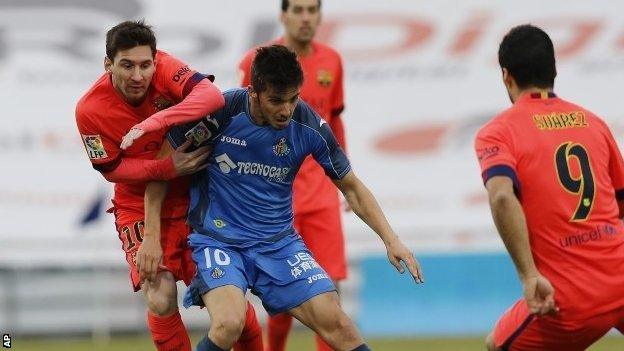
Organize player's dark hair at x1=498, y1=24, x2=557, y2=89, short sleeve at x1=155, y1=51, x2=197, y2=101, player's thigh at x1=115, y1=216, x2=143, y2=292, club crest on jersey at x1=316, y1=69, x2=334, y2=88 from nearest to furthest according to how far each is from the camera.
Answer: player's dark hair at x1=498, y1=24, x2=557, y2=89, short sleeve at x1=155, y1=51, x2=197, y2=101, player's thigh at x1=115, y1=216, x2=143, y2=292, club crest on jersey at x1=316, y1=69, x2=334, y2=88

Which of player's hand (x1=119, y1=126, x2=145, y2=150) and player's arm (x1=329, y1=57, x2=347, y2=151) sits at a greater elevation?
player's arm (x1=329, y1=57, x2=347, y2=151)

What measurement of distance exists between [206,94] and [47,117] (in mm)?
8667

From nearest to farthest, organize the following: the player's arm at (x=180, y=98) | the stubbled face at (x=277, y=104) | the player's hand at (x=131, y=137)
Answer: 1. the player's hand at (x=131, y=137)
2. the player's arm at (x=180, y=98)
3. the stubbled face at (x=277, y=104)

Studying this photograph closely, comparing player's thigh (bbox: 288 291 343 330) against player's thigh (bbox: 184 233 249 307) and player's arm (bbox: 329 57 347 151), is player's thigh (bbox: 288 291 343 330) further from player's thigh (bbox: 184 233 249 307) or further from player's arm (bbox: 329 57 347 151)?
player's arm (bbox: 329 57 347 151)

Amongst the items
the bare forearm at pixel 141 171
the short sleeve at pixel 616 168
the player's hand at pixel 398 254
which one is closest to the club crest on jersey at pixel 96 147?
the bare forearm at pixel 141 171

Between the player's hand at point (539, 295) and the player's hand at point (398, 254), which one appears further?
the player's hand at point (398, 254)

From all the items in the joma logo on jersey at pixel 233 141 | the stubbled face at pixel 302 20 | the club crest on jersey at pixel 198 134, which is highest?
the stubbled face at pixel 302 20

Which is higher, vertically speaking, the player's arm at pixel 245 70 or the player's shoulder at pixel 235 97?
the player's arm at pixel 245 70

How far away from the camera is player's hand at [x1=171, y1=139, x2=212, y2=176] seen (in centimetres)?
738

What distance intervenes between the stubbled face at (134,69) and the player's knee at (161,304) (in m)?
1.16

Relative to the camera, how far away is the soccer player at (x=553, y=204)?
20.2 ft

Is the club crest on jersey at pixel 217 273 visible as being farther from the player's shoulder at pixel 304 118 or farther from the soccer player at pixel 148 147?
the player's shoulder at pixel 304 118

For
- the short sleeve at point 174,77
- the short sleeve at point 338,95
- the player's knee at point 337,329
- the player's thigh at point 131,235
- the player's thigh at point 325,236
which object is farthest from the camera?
the short sleeve at point 338,95

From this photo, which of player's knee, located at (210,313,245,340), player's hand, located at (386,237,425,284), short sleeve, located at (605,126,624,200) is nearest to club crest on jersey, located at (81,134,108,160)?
player's knee, located at (210,313,245,340)
